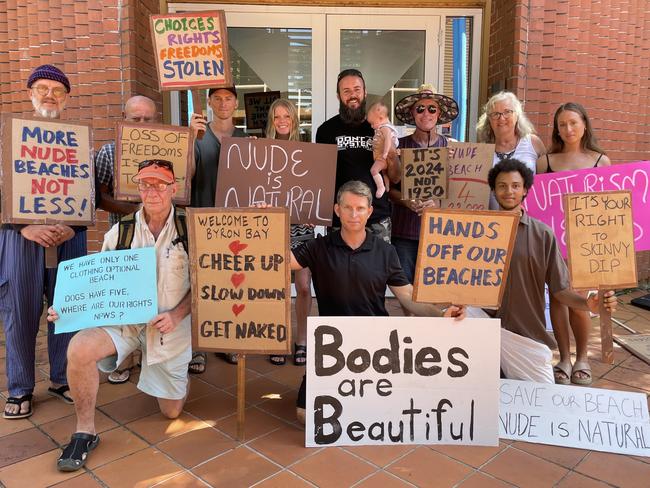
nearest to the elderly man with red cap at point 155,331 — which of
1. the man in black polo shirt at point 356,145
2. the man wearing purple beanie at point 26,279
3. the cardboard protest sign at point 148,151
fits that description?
the cardboard protest sign at point 148,151

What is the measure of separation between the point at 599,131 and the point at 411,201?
11.6 ft

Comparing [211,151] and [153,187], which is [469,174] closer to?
[211,151]

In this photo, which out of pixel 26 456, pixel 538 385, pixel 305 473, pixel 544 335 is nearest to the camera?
pixel 305 473

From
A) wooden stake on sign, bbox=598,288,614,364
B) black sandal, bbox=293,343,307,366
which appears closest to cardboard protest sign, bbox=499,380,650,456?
wooden stake on sign, bbox=598,288,614,364

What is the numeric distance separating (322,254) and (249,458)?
3.79ft

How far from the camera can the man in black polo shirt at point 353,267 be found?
111 inches

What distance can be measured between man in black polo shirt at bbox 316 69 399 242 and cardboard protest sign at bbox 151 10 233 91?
0.83 m

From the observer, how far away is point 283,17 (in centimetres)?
570

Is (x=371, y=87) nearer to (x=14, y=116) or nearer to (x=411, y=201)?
(x=411, y=201)

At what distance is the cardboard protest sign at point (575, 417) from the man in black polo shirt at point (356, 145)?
135 cm

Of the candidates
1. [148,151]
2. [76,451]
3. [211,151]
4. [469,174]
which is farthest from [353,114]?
[76,451]

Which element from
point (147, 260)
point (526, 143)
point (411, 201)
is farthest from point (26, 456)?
point (526, 143)

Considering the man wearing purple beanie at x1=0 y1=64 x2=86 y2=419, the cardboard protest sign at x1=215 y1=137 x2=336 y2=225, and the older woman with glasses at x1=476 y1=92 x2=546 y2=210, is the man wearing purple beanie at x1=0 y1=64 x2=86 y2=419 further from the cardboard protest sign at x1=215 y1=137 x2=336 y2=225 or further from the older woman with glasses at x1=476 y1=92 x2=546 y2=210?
the older woman with glasses at x1=476 y1=92 x2=546 y2=210

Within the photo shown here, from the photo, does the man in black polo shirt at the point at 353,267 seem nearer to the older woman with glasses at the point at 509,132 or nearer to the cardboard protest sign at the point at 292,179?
the cardboard protest sign at the point at 292,179
